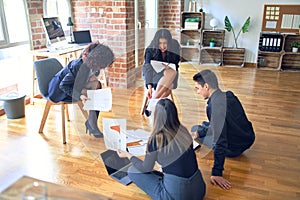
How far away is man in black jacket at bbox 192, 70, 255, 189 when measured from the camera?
1890 mm

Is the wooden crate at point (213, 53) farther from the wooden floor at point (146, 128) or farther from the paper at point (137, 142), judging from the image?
the paper at point (137, 142)

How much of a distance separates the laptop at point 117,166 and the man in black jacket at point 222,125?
1.90 feet

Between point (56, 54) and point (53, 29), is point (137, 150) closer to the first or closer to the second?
point (56, 54)

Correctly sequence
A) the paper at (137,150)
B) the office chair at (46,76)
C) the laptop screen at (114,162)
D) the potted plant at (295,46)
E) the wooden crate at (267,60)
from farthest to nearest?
the wooden crate at (267,60), the potted plant at (295,46), the office chair at (46,76), the paper at (137,150), the laptop screen at (114,162)

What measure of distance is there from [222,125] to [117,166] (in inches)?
30.9

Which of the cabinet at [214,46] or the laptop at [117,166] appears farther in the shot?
the cabinet at [214,46]

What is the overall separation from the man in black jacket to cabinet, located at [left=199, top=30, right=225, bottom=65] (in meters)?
3.27

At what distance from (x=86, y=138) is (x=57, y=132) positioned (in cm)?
32

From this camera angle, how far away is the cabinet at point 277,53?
4.93 m

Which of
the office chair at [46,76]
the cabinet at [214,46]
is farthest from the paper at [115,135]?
the cabinet at [214,46]

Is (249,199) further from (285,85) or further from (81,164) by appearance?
(285,85)

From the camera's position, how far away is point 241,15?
517cm

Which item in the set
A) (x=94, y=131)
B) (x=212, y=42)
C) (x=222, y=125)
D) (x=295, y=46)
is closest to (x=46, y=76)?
(x=94, y=131)

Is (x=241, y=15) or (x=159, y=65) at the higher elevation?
(x=241, y=15)
